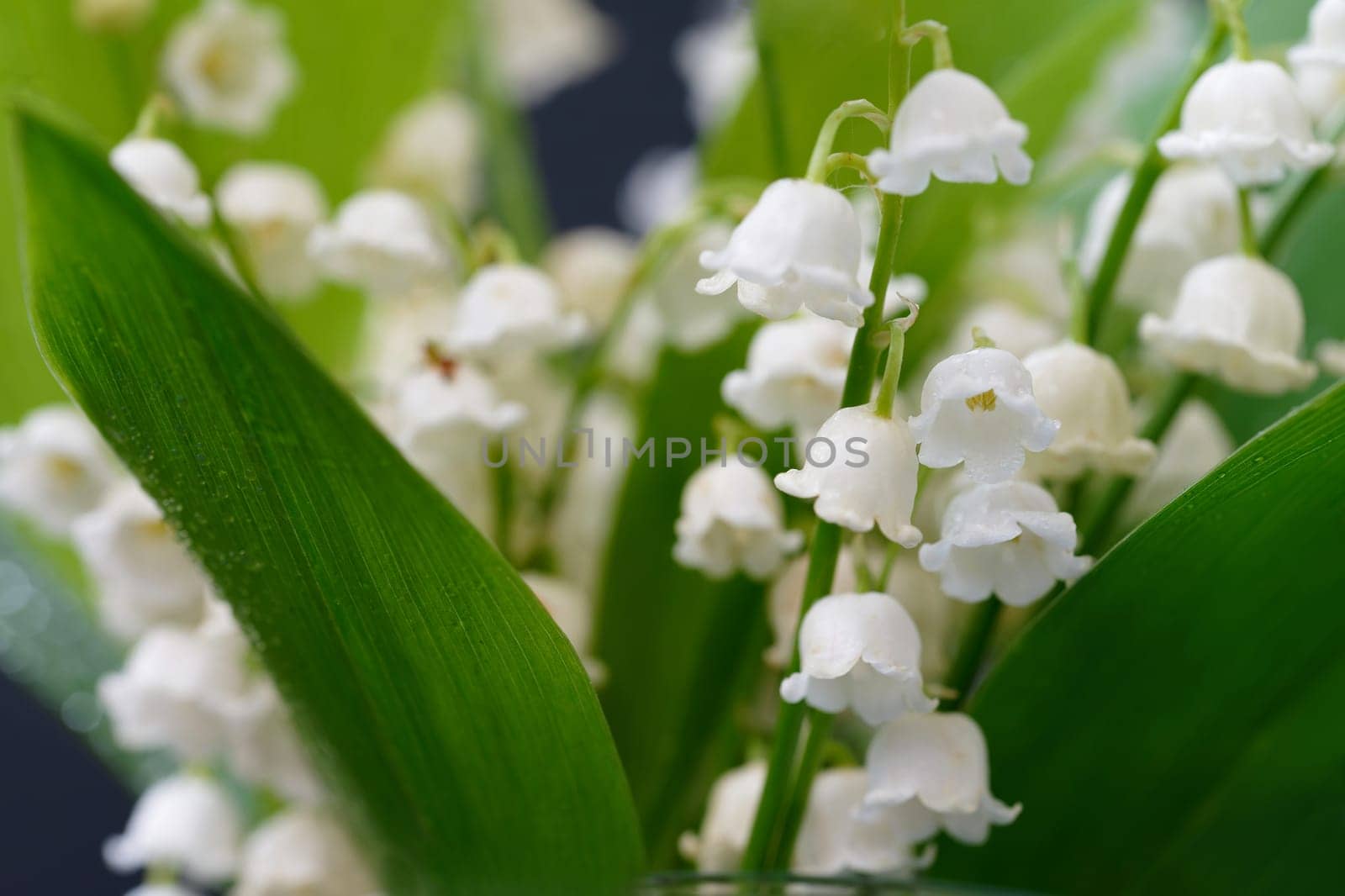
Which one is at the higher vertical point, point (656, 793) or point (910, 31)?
point (910, 31)

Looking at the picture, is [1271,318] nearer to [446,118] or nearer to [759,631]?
[759,631]

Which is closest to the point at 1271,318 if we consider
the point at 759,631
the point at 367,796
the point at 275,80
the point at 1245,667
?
the point at 1245,667

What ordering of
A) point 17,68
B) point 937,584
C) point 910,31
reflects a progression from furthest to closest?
Result: point 17,68 < point 937,584 < point 910,31

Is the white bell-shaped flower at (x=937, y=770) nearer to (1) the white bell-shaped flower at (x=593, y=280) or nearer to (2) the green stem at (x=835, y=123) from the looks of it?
(2) the green stem at (x=835, y=123)

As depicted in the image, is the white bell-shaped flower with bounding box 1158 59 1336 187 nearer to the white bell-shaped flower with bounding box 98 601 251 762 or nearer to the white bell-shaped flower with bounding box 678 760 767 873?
the white bell-shaped flower with bounding box 678 760 767 873

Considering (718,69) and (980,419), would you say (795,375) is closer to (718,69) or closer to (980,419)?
(980,419)

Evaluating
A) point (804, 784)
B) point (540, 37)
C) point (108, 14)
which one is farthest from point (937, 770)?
point (540, 37)

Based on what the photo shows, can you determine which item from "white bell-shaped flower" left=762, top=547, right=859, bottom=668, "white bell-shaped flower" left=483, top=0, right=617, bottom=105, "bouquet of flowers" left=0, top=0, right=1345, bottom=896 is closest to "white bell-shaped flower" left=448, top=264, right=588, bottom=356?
"bouquet of flowers" left=0, top=0, right=1345, bottom=896
